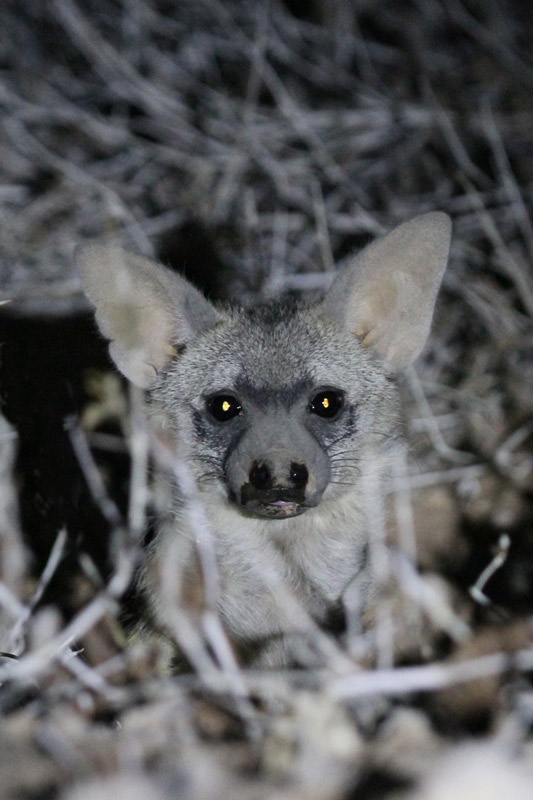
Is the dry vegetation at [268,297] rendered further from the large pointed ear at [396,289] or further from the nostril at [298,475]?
the large pointed ear at [396,289]

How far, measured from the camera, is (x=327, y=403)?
354cm

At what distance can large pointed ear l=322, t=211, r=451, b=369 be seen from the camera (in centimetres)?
347

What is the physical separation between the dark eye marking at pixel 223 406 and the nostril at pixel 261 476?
19.1 inches

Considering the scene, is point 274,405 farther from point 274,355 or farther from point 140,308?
point 140,308

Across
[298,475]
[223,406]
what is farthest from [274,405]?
[298,475]

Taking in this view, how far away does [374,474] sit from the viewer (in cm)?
355

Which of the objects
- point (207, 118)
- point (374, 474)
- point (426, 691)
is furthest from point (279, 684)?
point (207, 118)

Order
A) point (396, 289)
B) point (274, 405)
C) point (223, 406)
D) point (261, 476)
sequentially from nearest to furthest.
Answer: point (261, 476) < point (274, 405) < point (223, 406) < point (396, 289)

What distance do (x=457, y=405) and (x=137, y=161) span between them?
2855 mm

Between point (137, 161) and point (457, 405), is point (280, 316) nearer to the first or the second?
point (457, 405)

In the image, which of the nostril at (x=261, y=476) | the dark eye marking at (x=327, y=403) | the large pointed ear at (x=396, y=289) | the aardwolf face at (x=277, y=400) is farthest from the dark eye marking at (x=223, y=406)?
the large pointed ear at (x=396, y=289)

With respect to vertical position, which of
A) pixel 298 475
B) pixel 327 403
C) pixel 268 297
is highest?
pixel 268 297

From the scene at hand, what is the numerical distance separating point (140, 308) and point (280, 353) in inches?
23.9

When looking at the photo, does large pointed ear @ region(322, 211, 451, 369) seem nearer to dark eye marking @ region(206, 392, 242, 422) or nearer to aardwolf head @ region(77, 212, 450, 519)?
aardwolf head @ region(77, 212, 450, 519)
